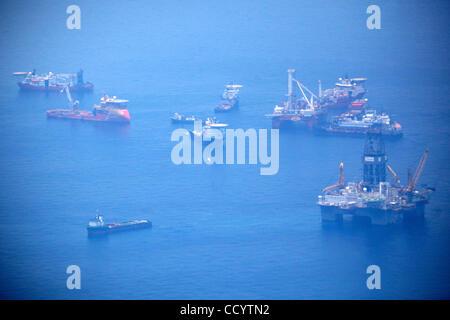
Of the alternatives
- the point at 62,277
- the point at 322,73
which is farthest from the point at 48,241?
the point at 322,73

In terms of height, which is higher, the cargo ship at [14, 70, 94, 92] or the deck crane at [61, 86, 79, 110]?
the cargo ship at [14, 70, 94, 92]

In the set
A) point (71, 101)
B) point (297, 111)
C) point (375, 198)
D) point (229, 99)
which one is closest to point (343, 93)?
point (297, 111)

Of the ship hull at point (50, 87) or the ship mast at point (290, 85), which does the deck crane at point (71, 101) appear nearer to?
the ship hull at point (50, 87)

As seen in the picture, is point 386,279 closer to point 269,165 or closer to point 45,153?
point 269,165

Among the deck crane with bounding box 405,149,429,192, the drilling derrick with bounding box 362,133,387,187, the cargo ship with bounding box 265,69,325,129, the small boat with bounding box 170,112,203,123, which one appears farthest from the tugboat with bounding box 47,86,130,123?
the deck crane with bounding box 405,149,429,192

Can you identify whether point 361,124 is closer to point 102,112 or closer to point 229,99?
point 229,99

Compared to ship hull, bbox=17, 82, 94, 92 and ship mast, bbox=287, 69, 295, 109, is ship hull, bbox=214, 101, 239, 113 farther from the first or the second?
ship hull, bbox=17, 82, 94, 92
